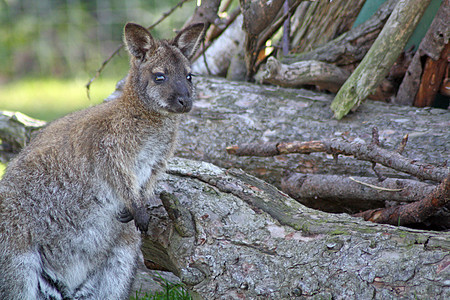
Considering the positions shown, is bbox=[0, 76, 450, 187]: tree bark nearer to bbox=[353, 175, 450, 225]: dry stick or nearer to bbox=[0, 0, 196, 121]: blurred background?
bbox=[353, 175, 450, 225]: dry stick

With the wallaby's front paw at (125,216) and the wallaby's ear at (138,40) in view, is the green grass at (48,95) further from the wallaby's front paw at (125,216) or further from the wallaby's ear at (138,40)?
the wallaby's front paw at (125,216)

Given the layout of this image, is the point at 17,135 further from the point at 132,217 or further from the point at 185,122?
the point at 132,217

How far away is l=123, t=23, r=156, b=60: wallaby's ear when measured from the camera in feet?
11.7

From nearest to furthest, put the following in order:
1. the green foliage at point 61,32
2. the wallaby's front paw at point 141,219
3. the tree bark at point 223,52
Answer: the wallaby's front paw at point 141,219, the tree bark at point 223,52, the green foliage at point 61,32

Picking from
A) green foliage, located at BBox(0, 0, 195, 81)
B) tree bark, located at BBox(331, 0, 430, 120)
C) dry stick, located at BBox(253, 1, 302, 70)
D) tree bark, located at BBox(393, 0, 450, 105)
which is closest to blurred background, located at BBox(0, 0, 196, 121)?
green foliage, located at BBox(0, 0, 195, 81)

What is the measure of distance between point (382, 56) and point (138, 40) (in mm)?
1969

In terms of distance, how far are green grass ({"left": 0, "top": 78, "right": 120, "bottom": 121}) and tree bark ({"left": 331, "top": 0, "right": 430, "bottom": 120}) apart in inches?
197

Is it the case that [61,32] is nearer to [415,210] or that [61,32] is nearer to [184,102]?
[184,102]

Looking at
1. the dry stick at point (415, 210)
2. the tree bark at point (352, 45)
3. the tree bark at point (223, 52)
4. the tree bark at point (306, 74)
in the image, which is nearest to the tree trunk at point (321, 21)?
the tree bark at point (352, 45)

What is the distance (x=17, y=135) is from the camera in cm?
529

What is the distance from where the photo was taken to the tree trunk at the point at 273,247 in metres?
2.56

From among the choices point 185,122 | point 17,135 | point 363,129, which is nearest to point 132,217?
point 185,122

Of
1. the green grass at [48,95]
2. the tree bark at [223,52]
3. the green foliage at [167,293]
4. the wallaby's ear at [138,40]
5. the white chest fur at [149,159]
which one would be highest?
the wallaby's ear at [138,40]

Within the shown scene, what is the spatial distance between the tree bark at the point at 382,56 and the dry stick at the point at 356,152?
69cm
